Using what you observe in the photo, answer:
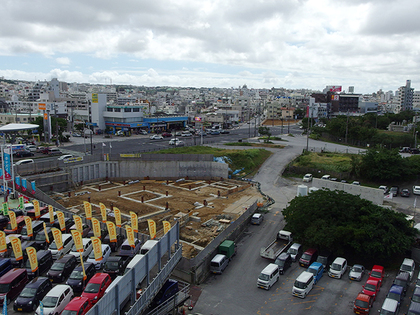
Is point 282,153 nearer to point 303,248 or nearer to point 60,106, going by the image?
point 303,248

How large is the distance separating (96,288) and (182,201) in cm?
1722

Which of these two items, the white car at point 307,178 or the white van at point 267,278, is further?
the white car at point 307,178

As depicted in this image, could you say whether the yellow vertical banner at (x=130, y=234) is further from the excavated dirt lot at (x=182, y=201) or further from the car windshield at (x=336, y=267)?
the car windshield at (x=336, y=267)

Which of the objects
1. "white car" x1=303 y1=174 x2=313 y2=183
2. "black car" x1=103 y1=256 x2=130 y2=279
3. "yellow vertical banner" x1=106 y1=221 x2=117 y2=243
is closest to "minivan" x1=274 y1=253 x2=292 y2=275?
"black car" x1=103 y1=256 x2=130 y2=279

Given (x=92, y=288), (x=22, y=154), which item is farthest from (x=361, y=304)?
(x=22, y=154)

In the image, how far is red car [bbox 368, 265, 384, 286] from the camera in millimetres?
18117

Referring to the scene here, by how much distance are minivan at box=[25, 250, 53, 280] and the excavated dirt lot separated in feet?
23.6

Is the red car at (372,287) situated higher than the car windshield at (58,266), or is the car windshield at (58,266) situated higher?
the car windshield at (58,266)

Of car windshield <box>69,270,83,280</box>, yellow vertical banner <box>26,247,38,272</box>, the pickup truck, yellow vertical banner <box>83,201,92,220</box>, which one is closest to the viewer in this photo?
car windshield <box>69,270,83,280</box>

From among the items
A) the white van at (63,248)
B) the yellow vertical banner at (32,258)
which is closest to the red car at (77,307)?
the yellow vertical banner at (32,258)

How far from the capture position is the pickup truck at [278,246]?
20.9 metres

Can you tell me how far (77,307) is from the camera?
12.5 meters

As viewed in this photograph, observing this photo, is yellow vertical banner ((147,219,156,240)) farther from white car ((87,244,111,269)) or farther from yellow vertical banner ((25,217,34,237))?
yellow vertical banner ((25,217,34,237))

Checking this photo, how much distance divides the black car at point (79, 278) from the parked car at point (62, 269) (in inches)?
24.6
